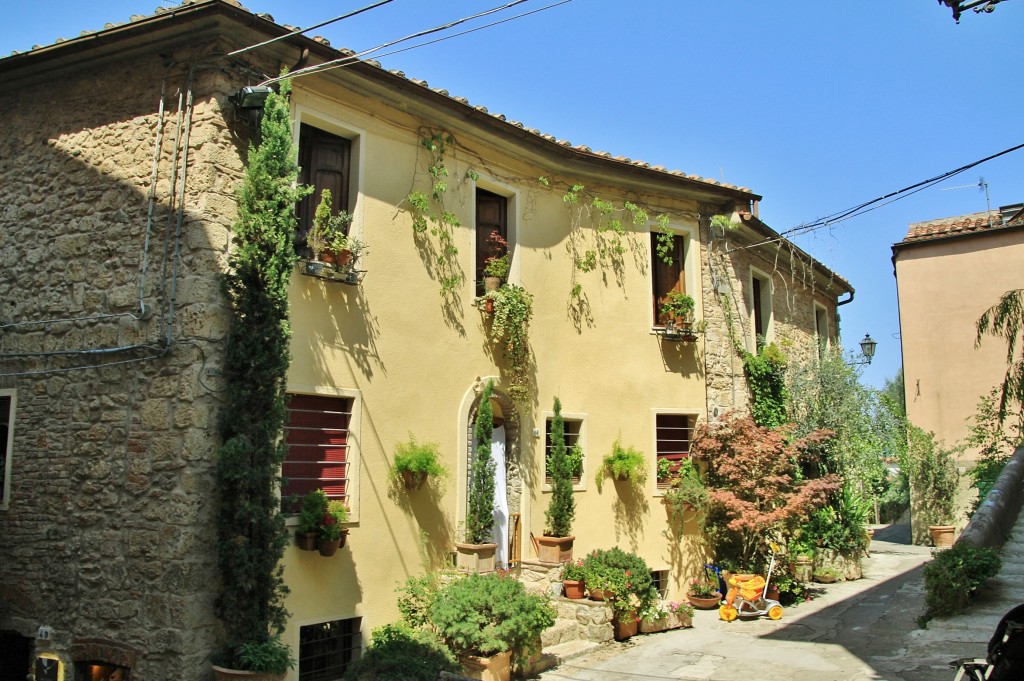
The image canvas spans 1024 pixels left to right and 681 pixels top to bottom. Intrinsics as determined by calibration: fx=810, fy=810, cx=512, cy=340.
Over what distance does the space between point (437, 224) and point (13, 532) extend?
600 centimetres

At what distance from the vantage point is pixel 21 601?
337 inches

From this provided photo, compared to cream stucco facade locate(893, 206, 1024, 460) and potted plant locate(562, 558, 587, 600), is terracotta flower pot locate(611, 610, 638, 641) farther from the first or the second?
cream stucco facade locate(893, 206, 1024, 460)

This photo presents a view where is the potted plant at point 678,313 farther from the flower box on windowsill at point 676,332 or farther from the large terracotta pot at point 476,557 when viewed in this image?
the large terracotta pot at point 476,557

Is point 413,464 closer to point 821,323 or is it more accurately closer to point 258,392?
point 258,392

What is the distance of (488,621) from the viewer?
873 cm

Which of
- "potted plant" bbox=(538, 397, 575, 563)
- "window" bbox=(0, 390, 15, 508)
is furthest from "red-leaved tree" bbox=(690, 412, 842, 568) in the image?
"window" bbox=(0, 390, 15, 508)

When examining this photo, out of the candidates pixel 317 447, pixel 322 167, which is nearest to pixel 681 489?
pixel 317 447

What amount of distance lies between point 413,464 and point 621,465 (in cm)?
396

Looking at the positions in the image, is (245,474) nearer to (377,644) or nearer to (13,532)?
(377,644)

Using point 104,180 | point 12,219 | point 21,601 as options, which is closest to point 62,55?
point 104,180

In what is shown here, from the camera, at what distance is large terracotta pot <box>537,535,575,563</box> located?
11234 millimetres

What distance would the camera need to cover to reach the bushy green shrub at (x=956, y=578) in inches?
356

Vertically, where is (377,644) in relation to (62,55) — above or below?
below

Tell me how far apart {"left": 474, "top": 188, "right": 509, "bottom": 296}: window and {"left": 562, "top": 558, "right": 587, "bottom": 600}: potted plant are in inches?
157
